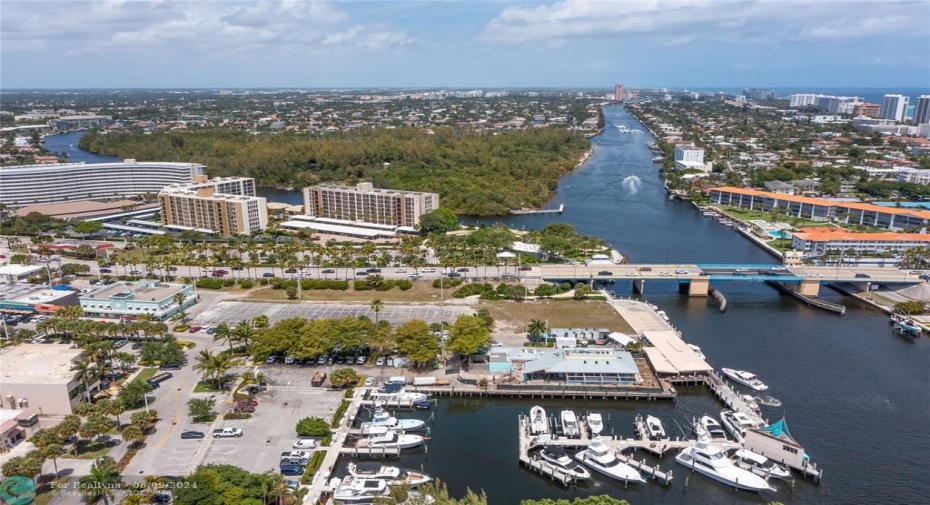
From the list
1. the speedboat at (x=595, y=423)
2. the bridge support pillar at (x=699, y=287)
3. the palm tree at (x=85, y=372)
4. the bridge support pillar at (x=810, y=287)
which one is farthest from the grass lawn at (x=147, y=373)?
the bridge support pillar at (x=810, y=287)

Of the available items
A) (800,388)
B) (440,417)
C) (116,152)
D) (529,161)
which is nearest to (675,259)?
(800,388)

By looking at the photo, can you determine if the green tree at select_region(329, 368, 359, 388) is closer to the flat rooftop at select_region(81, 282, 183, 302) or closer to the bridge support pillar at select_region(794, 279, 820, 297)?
the flat rooftop at select_region(81, 282, 183, 302)

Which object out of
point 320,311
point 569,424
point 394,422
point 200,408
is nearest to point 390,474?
point 394,422

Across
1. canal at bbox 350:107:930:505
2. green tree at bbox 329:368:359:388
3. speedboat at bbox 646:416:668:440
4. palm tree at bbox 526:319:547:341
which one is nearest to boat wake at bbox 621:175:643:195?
canal at bbox 350:107:930:505

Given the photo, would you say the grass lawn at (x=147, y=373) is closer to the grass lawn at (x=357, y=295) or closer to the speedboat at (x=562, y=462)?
the grass lawn at (x=357, y=295)

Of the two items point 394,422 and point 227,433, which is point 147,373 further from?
point 394,422

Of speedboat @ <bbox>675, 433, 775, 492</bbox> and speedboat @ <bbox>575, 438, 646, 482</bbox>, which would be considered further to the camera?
speedboat @ <bbox>575, 438, 646, 482</bbox>
